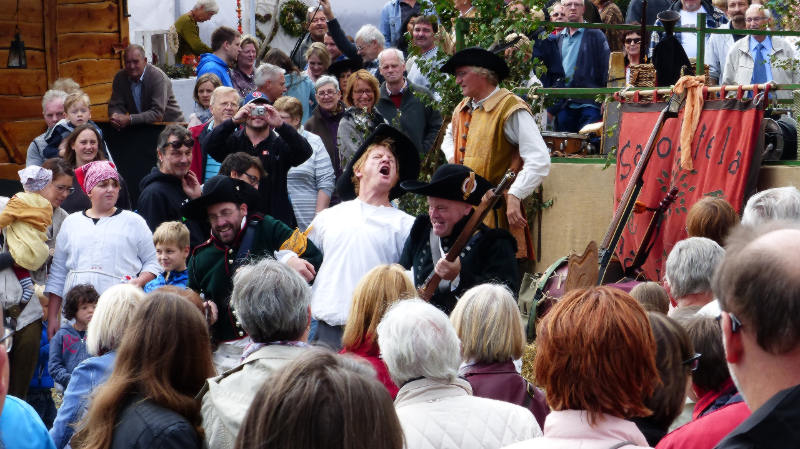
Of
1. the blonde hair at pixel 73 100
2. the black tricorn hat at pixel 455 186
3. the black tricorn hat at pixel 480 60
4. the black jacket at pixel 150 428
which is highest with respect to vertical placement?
the black tricorn hat at pixel 480 60

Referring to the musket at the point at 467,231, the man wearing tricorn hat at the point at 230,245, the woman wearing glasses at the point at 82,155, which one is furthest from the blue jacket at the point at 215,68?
the musket at the point at 467,231

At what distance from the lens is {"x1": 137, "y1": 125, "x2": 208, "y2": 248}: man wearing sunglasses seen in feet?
26.3

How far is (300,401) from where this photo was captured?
2121mm

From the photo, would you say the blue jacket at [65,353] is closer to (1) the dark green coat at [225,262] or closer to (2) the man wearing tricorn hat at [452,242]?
(1) the dark green coat at [225,262]

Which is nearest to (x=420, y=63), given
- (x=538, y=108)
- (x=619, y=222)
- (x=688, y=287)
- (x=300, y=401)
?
(x=538, y=108)

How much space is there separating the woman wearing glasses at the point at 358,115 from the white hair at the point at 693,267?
474 cm

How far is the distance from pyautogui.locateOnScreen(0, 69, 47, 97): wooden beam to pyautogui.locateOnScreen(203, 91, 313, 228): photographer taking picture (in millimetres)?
4591

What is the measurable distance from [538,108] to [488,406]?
201 inches

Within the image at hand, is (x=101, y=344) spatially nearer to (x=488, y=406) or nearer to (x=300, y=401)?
(x=488, y=406)

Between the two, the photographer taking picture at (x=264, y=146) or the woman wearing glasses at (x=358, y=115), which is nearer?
the photographer taking picture at (x=264, y=146)

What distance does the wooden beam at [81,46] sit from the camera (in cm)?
1249

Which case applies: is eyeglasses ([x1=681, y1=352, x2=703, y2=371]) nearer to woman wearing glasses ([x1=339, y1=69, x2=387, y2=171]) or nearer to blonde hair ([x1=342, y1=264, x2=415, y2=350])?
blonde hair ([x1=342, y1=264, x2=415, y2=350])

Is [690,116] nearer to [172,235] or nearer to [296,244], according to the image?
[296,244]

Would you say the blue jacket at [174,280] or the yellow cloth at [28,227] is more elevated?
the yellow cloth at [28,227]
